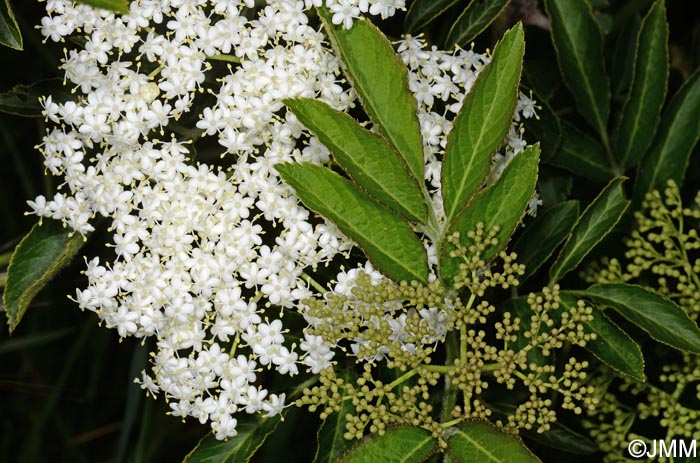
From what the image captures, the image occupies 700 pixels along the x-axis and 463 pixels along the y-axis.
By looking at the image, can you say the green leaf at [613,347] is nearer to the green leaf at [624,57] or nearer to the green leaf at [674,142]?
the green leaf at [674,142]

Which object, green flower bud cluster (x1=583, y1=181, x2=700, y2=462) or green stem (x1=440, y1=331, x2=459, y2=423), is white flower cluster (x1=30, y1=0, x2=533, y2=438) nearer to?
green stem (x1=440, y1=331, x2=459, y2=423)

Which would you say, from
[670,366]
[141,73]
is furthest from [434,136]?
[670,366]

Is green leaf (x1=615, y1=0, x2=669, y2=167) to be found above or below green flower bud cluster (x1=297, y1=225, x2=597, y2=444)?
above

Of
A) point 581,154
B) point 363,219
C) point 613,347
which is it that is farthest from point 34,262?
point 581,154

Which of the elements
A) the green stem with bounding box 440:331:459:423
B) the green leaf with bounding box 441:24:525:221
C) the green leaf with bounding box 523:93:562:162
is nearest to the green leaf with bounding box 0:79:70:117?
the green leaf with bounding box 441:24:525:221

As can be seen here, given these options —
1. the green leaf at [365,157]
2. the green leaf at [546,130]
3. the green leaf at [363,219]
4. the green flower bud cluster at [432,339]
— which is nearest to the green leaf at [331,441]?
the green flower bud cluster at [432,339]

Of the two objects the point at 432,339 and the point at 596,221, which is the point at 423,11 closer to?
the point at 596,221
